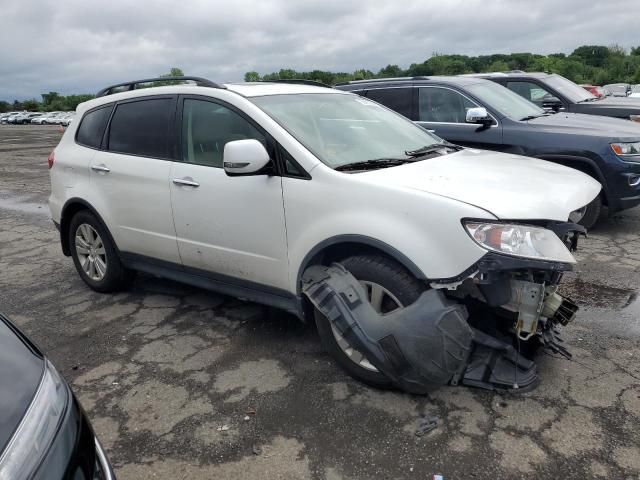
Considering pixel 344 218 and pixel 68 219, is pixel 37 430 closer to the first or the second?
pixel 344 218

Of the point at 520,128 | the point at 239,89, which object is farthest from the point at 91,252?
the point at 520,128

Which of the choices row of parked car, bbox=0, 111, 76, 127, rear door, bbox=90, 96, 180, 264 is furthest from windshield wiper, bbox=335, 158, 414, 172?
row of parked car, bbox=0, 111, 76, 127

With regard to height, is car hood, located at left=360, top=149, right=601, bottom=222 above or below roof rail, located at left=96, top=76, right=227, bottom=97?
below

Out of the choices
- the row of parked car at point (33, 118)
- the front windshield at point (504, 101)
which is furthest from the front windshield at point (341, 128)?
the row of parked car at point (33, 118)

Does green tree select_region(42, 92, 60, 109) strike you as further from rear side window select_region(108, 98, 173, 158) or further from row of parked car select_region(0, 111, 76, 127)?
rear side window select_region(108, 98, 173, 158)

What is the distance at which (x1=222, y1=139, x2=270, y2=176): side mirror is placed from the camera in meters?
3.12

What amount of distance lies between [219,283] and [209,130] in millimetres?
1078

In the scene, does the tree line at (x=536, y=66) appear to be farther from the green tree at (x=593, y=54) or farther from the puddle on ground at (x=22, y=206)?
the puddle on ground at (x=22, y=206)

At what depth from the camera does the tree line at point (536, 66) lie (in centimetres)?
3978


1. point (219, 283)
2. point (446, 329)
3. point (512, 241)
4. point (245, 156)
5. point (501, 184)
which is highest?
point (245, 156)

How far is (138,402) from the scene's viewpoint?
121 inches

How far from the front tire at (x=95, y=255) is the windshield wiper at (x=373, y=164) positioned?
2312 millimetres

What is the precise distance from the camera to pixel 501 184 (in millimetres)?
2994

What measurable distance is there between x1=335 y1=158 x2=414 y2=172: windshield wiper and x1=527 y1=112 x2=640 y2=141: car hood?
357 centimetres
